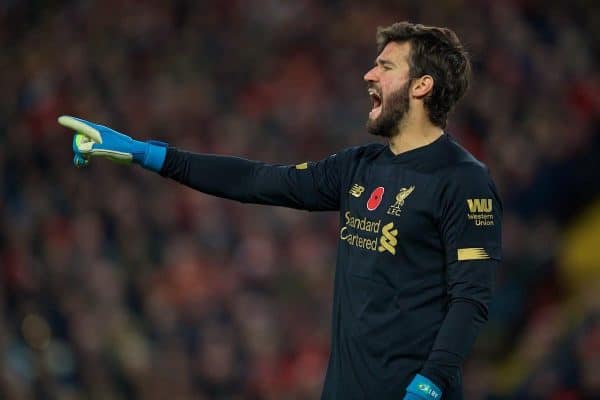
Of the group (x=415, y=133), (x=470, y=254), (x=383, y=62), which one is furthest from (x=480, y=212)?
(x=383, y=62)

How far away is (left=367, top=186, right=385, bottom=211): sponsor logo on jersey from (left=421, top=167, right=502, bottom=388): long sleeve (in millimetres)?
214

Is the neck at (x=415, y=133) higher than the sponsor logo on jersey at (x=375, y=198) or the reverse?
higher

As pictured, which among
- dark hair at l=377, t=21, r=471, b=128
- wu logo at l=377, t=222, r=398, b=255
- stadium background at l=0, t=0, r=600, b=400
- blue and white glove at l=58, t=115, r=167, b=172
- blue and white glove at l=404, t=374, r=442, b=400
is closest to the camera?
blue and white glove at l=404, t=374, r=442, b=400

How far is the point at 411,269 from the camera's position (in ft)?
11.6

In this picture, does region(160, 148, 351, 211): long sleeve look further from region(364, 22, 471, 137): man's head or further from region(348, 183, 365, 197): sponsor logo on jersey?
region(364, 22, 471, 137): man's head

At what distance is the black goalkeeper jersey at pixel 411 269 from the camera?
343 cm

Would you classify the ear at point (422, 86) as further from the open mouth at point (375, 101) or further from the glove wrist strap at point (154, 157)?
the glove wrist strap at point (154, 157)

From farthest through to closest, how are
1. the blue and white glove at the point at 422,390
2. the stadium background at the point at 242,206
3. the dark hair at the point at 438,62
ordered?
the stadium background at the point at 242,206
the dark hair at the point at 438,62
the blue and white glove at the point at 422,390

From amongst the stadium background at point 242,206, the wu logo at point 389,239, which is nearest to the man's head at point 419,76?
the wu logo at point 389,239

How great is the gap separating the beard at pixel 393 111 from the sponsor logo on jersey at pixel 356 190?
7.4 inches

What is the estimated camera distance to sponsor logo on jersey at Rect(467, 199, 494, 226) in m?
3.45

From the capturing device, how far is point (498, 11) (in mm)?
8898

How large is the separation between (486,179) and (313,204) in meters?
0.64

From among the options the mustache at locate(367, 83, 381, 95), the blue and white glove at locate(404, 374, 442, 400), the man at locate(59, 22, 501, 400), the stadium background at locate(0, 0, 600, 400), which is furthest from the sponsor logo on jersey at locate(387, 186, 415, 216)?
the stadium background at locate(0, 0, 600, 400)
